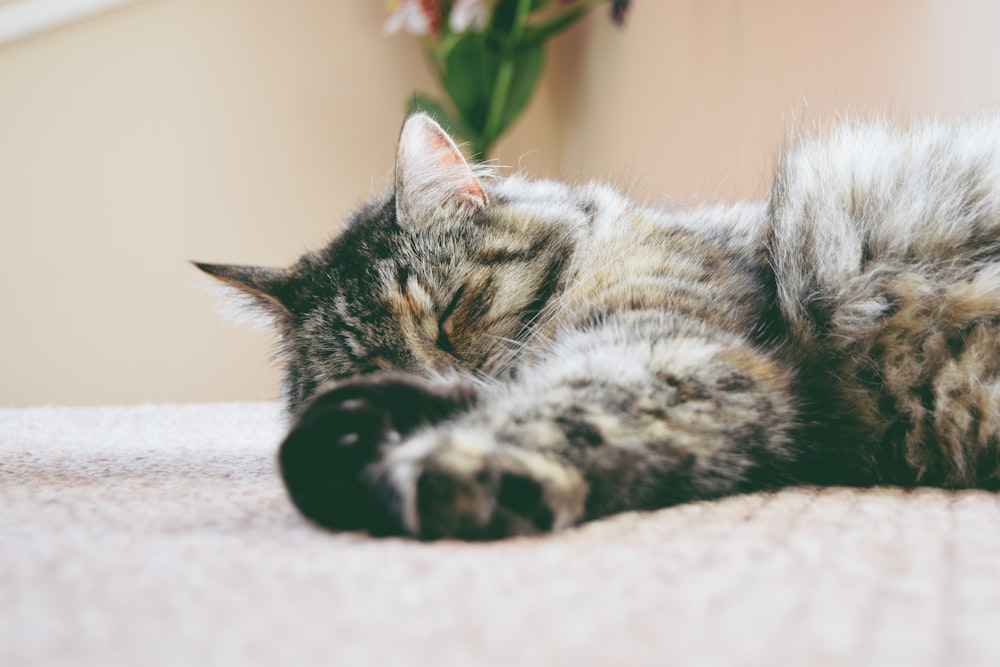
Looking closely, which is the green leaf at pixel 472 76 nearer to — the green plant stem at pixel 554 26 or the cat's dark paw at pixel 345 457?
the green plant stem at pixel 554 26

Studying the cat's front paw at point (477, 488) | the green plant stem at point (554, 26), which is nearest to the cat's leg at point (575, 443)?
the cat's front paw at point (477, 488)

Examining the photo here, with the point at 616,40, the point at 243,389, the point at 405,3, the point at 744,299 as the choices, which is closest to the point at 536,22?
the point at 616,40

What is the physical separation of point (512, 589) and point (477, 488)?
0.09 metres

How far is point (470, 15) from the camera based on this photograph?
2209 millimetres

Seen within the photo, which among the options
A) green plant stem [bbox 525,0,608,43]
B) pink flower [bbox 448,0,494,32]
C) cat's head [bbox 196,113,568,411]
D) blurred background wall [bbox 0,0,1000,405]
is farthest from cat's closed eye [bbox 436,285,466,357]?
green plant stem [bbox 525,0,608,43]

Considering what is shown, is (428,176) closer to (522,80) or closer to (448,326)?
(448,326)

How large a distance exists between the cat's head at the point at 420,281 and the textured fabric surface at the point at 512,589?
340mm

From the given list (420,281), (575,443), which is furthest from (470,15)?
(575,443)

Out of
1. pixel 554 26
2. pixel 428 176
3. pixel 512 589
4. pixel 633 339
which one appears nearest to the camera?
pixel 512 589

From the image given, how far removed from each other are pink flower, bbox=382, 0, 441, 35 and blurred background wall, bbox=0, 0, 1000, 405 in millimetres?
289

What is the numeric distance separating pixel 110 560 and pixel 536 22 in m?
2.58

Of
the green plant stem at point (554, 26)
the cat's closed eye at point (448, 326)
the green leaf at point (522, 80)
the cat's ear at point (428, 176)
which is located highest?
the green plant stem at point (554, 26)

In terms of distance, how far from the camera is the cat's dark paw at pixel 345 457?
581mm

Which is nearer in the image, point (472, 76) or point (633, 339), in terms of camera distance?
point (633, 339)
